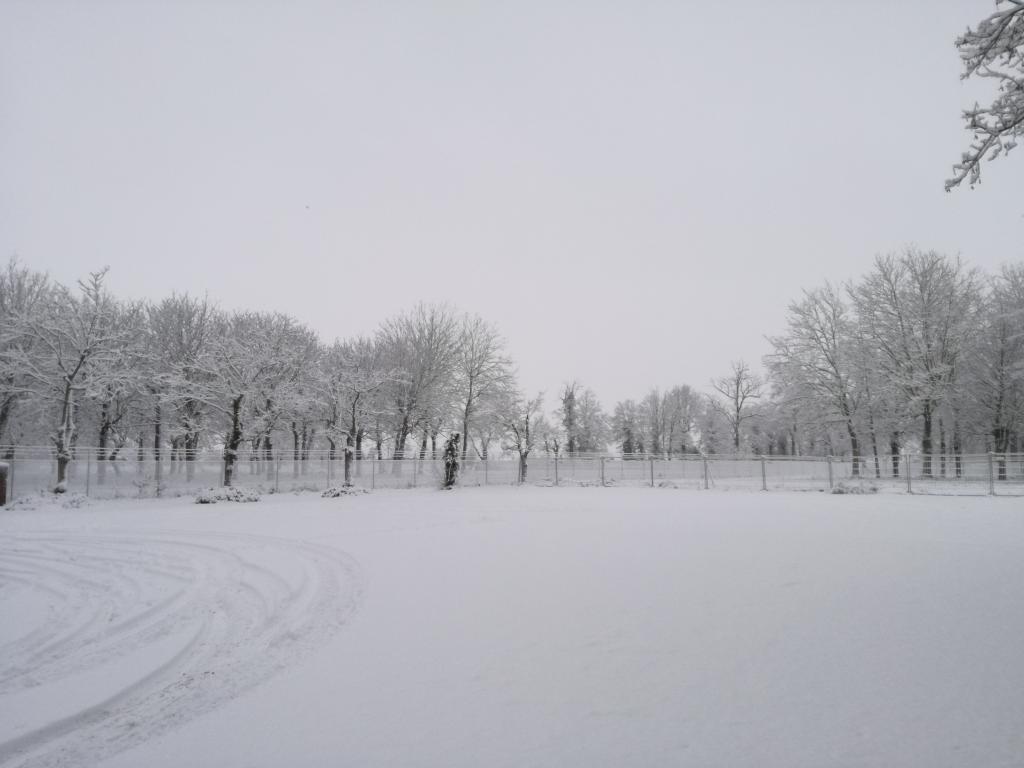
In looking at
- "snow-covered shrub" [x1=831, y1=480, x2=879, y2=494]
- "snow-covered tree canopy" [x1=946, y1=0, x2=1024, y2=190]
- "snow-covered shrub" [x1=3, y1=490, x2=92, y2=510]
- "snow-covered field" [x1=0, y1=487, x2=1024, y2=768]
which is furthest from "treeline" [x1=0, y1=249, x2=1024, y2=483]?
"snow-covered tree canopy" [x1=946, y1=0, x2=1024, y2=190]

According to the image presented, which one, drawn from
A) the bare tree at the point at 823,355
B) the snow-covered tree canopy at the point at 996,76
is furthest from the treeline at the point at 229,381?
the snow-covered tree canopy at the point at 996,76

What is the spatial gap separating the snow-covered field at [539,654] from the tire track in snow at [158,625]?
0.03 m

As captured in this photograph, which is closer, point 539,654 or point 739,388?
point 539,654

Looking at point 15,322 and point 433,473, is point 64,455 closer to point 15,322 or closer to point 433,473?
point 15,322

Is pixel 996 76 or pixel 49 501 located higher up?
pixel 996 76

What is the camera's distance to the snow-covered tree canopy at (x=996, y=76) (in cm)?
482

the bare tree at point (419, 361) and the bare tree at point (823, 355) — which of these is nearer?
the bare tree at point (823, 355)

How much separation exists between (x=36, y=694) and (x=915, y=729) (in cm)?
540

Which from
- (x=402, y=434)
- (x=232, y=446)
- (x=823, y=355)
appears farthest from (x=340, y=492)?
(x=823, y=355)

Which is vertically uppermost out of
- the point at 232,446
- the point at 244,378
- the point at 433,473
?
the point at 244,378

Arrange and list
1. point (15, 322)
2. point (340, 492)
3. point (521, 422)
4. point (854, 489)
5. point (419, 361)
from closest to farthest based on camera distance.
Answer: point (854, 489) → point (340, 492) → point (15, 322) → point (419, 361) → point (521, 422)

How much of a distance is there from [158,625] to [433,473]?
22221 millimetres

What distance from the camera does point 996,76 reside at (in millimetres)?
5168

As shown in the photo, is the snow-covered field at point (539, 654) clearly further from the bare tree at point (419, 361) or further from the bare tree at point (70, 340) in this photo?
the bare tree at point (419, 361)
